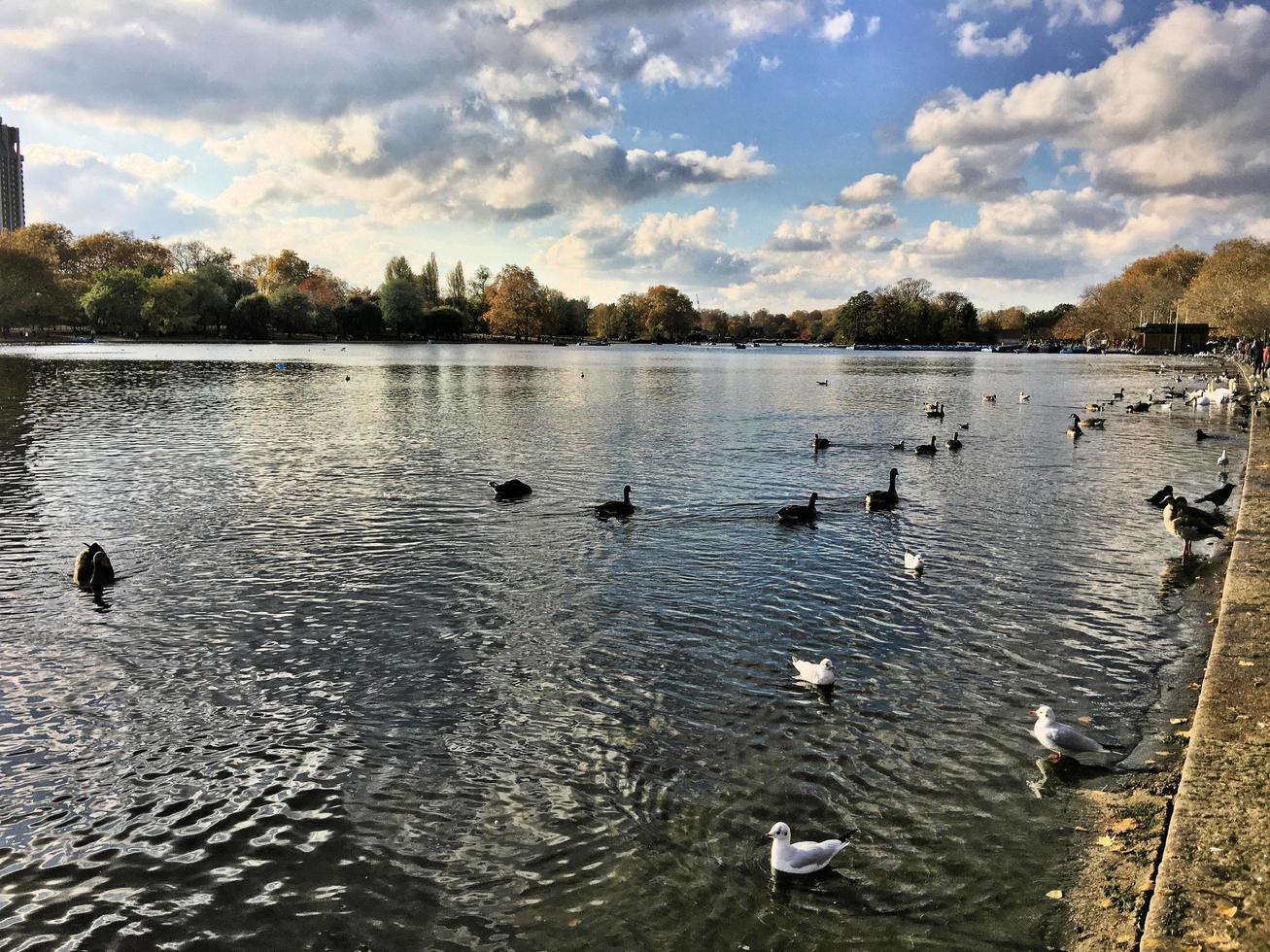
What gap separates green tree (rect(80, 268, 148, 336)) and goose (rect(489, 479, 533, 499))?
134 metres

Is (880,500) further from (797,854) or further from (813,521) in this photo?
(797,854)

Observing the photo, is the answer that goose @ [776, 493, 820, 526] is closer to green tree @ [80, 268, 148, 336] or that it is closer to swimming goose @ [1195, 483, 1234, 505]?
swimming goose @ [1195, 483, 1234, 505]

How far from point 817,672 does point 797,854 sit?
12.3ft

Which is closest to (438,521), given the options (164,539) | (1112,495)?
(164,539)

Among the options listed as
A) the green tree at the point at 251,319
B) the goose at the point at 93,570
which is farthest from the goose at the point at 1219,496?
the green tree at the point at 251,319

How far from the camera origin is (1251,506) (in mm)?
19562

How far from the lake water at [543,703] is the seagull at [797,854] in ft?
0.62

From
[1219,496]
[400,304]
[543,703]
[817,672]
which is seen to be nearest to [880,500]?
[1219,496]

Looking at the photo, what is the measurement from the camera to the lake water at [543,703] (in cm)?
673

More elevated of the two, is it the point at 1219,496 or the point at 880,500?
the point at 1219,496

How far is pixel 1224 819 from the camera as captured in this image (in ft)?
22.3

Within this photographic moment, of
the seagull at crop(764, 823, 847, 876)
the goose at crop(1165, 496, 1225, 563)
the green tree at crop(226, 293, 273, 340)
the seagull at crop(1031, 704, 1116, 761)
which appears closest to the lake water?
the seagull at crop(764, 823, 847, 876)

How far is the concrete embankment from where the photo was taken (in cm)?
562

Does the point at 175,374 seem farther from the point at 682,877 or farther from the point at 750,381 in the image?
the point at 682,877
